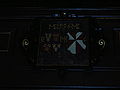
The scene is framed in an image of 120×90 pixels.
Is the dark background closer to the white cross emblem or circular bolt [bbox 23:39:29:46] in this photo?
circular bolt [bbox 23:39:29:46]

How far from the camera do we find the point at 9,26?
3471mm

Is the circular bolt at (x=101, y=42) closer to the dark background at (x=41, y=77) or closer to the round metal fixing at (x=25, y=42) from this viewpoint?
the dark background at (x=41, y=77)

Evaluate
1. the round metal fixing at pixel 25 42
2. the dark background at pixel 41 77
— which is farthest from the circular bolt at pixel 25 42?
the dark background at pixel 41 77

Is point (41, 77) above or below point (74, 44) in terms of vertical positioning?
below

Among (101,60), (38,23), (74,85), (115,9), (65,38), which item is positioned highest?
(115,9)

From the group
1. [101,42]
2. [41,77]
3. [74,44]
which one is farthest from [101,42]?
[41,77]

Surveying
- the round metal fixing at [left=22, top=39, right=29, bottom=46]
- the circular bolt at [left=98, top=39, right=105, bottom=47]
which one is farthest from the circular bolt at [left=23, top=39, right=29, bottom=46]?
the circular bolt at [left=98, top=39, right=105, bottom=47]

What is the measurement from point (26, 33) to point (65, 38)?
1.80ft

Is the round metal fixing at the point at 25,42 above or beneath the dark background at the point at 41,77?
above

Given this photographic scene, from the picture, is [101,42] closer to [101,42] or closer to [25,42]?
[101,42]

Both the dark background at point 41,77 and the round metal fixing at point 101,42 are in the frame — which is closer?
the dark background at point 41,77

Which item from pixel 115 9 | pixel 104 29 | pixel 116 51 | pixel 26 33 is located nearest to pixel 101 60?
pixel 116 51

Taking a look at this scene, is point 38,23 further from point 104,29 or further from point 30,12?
point 104,29

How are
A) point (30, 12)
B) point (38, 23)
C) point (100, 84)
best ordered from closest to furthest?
point (100, 84) < point (38, 23) < point (30, 12)
